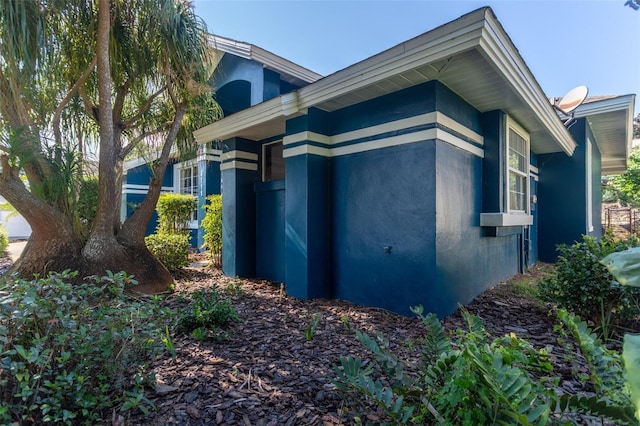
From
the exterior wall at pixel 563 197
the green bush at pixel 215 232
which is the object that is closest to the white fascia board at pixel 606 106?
the exterior wall at pixel 563 197

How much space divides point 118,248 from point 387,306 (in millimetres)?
3965

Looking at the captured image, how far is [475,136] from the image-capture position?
14.6 ft

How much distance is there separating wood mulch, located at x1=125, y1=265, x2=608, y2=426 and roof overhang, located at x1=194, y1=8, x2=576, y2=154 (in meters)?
2.65

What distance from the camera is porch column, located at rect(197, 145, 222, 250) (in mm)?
8929

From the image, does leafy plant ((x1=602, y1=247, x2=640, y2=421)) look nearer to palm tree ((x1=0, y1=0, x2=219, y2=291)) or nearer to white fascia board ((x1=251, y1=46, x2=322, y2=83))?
palm tree ((x1=0, y1=0, x2=219, y2=291))

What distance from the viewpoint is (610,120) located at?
23.2ft

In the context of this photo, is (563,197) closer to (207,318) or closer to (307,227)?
(307,227)

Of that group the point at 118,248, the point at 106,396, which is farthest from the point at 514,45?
the point at 118,248

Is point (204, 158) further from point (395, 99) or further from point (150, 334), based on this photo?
point (150, 334)

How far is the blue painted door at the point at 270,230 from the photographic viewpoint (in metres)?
5.34

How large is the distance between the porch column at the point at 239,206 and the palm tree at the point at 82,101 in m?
1.08

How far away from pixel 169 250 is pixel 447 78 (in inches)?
214

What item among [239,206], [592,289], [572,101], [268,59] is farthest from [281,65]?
[572,101]

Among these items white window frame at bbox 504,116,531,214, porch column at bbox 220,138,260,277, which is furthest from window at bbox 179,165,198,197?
white window frame at bbox 504,116,531,214
